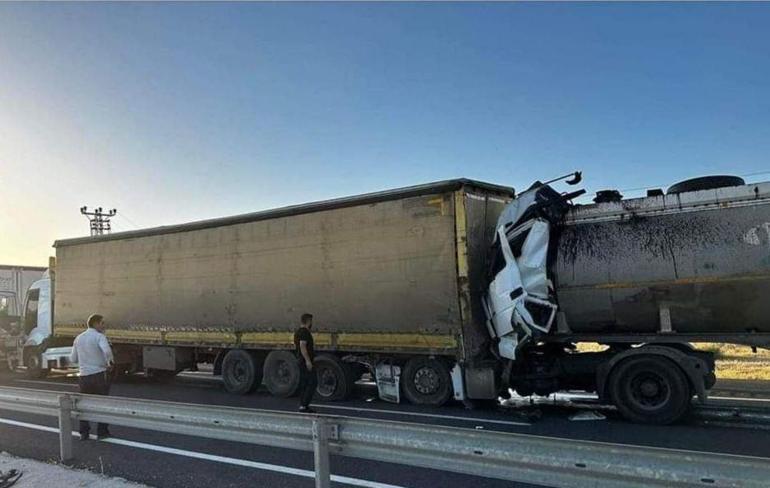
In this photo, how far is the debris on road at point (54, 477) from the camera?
18.1 ft

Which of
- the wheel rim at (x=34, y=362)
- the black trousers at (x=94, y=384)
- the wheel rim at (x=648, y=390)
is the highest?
the black trousers at (x=94, y=384)

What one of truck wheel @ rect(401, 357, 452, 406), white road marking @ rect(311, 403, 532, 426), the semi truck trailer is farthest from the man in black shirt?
truck wheel @ rect(401, 357, 452, 406)

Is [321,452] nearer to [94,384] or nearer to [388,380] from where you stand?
[94,384]

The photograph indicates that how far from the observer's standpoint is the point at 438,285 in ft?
31.5

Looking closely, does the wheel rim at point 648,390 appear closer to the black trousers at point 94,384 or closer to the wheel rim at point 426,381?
the wheel rim at point 426,381

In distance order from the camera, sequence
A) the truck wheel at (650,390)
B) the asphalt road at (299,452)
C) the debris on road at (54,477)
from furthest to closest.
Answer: the truck wheel at (650,390) < the asphalt road at (299,452) < the debris on road at (54,477)

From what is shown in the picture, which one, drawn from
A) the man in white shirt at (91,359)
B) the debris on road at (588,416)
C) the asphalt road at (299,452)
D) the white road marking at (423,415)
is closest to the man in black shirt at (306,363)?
the asphalt road at (299,452)

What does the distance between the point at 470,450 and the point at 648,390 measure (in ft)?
18.3

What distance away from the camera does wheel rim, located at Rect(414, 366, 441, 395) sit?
981 cm

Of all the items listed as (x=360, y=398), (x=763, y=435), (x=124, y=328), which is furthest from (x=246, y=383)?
(x=763, y=435)

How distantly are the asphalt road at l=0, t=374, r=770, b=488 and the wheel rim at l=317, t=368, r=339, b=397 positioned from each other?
0.47 m

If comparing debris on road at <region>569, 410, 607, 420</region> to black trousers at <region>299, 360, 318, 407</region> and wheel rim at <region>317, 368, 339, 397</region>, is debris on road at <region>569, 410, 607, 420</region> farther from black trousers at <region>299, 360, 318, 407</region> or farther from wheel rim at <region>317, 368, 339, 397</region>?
wheel rim at <region>317, 368, 339, 397</region>

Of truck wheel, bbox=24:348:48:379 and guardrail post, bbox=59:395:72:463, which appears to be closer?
guardrail post, bbox=59:395:72:463

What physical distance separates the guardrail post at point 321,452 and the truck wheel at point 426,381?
17.9 ft
